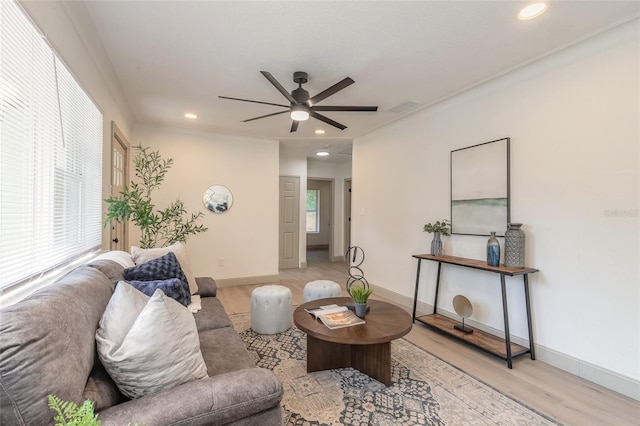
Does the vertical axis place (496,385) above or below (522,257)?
below

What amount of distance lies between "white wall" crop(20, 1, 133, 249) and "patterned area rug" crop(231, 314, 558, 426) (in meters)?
2.26

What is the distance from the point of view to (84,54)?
2.19 meters

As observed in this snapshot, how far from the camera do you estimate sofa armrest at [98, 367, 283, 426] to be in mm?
980

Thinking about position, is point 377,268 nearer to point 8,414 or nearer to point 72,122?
point 72,122

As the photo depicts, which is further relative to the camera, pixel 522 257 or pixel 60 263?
pixel 522 257

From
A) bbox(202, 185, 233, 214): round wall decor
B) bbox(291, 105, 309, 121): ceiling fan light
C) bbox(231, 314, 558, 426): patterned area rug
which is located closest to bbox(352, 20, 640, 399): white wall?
bbox(231, 314, 558, 426): patterned area rug

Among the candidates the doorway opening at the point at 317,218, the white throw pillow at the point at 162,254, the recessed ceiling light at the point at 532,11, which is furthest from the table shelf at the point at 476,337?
the doorway opening at the point at 317,218

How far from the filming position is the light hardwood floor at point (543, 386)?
1.85m

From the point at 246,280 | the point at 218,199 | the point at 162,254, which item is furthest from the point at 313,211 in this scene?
the point at 162,254

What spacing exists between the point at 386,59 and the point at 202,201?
349 cm

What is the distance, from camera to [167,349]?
3.73ft

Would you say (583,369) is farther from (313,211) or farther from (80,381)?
(313,211)

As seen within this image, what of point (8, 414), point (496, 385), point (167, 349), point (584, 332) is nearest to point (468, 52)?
point (584, 332)

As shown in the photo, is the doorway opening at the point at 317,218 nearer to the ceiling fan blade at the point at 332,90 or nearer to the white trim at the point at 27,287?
the ceiling fan blade at the point at 332,90
